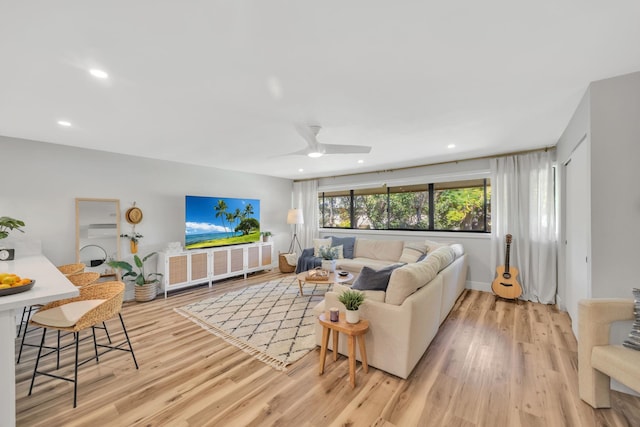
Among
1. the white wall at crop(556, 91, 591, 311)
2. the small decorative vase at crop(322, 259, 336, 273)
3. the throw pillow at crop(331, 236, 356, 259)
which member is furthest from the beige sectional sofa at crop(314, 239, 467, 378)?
the throw pillow at crop(331, 236, 356, 259)

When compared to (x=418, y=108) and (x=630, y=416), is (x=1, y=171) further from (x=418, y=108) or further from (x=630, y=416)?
(x=630, y=416)

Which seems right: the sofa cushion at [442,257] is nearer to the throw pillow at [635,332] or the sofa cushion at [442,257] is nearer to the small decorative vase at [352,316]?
the small decorative vase at [352,316]

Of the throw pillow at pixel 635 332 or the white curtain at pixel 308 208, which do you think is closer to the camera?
the throw pillow at pixel 635 332

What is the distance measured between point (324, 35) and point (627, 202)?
2406 mm

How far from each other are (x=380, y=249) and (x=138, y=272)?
4305 millimetres

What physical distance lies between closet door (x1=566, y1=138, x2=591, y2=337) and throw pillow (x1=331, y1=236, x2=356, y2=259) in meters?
3.32

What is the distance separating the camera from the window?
184 inches

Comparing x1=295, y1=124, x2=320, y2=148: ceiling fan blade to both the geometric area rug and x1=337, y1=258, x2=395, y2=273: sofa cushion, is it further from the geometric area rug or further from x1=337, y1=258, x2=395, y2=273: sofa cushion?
x1=337, y1=258, x2=395, y2=273: sofa cushion

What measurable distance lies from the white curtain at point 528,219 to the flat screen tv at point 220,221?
4600 millimetres

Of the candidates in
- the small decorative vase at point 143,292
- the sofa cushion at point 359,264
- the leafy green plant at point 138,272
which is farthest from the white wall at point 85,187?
the sofa cushion at point 359,264

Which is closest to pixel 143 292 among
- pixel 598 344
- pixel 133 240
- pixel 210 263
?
pixel 133 240

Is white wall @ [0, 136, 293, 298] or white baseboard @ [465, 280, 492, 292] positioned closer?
white wall @ [0, 136, 293, 298]

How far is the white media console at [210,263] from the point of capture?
14.3 ft

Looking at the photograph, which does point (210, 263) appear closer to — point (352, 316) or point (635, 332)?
→ point (352, 316)
